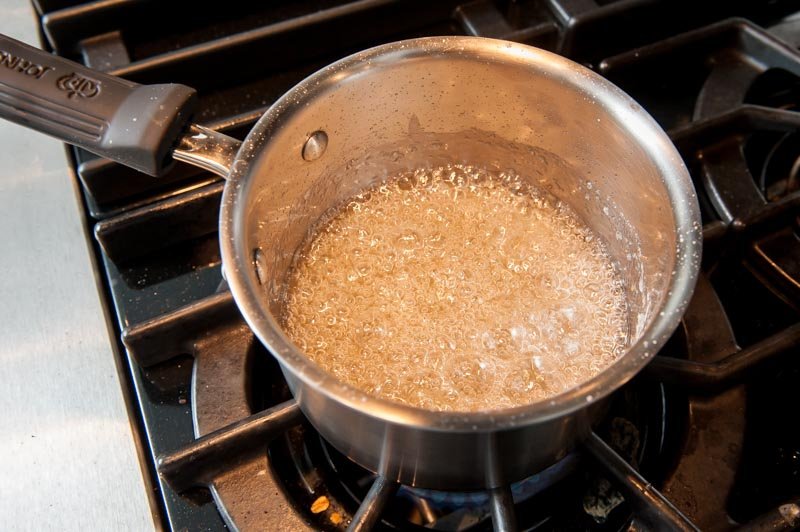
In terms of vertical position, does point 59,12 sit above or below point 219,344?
above

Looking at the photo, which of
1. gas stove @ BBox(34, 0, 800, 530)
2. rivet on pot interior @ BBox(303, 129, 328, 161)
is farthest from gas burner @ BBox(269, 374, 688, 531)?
rivet on pot interior @ BBox(303, 129, 328, 161)

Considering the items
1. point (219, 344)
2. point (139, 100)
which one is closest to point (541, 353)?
point (219, 344)

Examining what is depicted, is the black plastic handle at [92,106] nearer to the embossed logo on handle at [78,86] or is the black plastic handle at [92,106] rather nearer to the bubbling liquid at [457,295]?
the embossed logo on handle at [78,86]

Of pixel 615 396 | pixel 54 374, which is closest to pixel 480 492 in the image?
pixel 615 396

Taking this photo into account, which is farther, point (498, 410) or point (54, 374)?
point (54, 374)

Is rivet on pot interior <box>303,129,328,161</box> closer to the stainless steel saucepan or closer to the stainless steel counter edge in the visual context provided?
the stainless steel saucepan

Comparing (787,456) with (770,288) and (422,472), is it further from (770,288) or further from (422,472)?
(422,472)

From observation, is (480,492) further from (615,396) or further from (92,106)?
(92,106)
